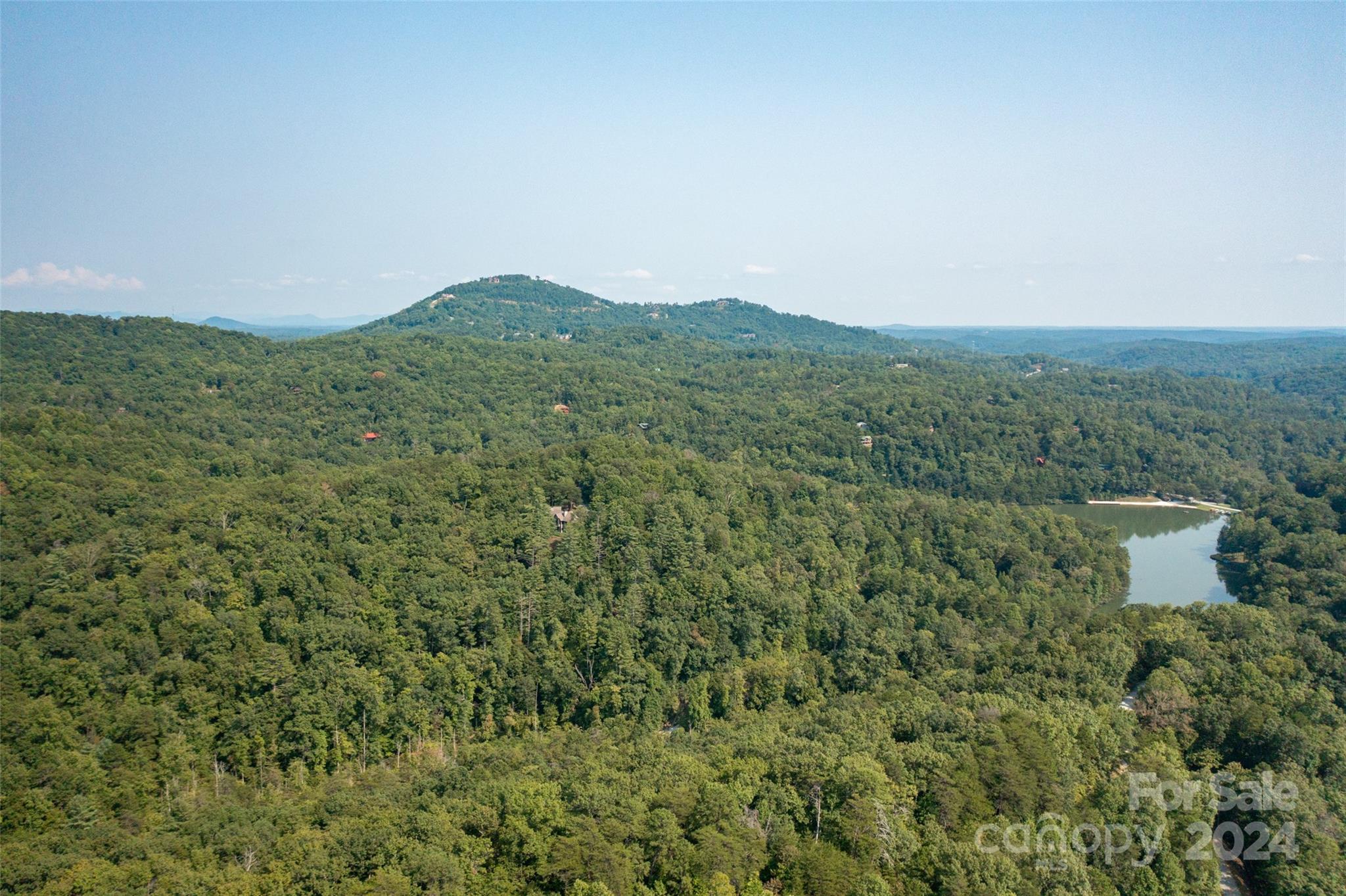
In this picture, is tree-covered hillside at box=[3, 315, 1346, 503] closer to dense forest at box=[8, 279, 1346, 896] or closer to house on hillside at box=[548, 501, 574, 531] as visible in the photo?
dense forest at box=[8, 279, 1346, 896]

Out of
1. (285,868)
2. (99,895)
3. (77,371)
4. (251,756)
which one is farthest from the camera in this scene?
(77,371)

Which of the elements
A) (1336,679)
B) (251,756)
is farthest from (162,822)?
(1336,679)

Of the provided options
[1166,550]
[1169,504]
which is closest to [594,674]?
[1166,550]

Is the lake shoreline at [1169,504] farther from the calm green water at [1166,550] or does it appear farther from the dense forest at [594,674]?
the dense forest at [594,674]

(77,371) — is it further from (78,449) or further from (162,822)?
(162,822)

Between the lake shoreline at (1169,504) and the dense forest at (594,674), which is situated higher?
the dense forest at (594,674)

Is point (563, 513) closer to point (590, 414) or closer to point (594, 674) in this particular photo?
point (594, 674)

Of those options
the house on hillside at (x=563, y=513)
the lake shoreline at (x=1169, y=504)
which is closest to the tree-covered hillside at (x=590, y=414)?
the lake shoreline at (x=1169, y=504)
